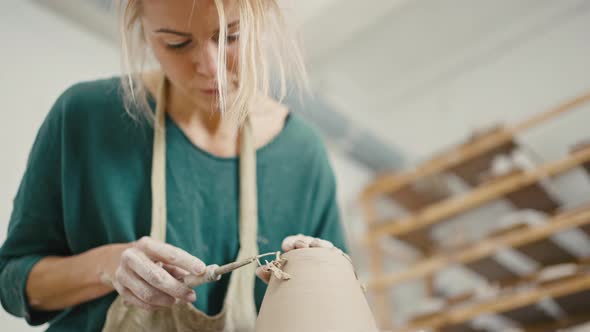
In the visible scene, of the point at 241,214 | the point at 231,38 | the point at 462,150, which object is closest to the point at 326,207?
the point at 241,214

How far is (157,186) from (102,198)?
100 millimetres

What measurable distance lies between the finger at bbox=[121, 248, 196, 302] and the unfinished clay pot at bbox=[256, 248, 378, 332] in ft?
0.42

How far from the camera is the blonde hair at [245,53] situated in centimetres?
80

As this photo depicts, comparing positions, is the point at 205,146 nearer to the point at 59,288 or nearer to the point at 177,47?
the point at 177,47

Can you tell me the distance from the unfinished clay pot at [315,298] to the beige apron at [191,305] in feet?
0.52

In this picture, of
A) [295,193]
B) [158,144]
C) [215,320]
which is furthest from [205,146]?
[215,320]

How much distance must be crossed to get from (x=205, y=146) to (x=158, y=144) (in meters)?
0.11

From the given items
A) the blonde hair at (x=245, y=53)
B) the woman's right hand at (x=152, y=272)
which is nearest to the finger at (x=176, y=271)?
the woman's right hand at (x=152, y=272)

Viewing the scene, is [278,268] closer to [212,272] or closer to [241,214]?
[212,272]

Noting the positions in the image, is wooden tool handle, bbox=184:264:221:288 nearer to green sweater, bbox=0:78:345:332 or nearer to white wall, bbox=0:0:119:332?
green sweater, bbox=0:78:345:332

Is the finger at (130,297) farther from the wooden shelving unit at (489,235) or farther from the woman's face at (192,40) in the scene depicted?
the wooden shelving unit at (489,235)

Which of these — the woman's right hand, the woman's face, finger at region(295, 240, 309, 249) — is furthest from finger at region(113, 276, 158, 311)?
the woman's face

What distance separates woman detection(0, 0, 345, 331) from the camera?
0.81 meters

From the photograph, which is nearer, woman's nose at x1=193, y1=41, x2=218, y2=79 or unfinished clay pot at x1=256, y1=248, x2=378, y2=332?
unfinished clay pot at x1=256, y1=248, x2=378, y2=332
